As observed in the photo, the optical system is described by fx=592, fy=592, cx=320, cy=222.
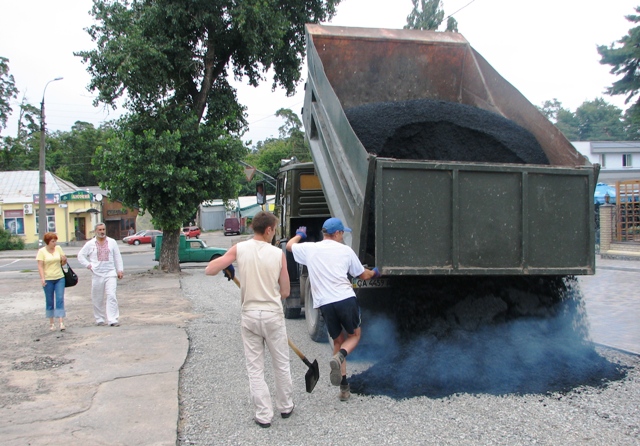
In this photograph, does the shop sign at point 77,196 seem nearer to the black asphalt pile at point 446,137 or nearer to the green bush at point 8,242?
the green bush at point 8,242

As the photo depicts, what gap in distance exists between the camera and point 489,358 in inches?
216

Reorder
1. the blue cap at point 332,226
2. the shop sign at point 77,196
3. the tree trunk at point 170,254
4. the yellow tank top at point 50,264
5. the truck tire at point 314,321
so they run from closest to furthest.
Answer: the blue cap at point 332,226 < the truck tire at point 314,321 < the yellow tank top at point 50,264 < the tree trunk at point 170,254 < the shop sign at point 77,196

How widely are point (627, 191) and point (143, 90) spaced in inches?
619

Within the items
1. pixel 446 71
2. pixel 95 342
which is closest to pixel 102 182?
pixel 95 342

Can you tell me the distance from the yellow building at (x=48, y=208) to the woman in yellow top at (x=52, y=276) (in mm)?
38502

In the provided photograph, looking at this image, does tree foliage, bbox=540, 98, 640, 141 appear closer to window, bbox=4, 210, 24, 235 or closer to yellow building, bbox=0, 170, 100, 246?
yellow building, bbox=0, 170, 100, 246

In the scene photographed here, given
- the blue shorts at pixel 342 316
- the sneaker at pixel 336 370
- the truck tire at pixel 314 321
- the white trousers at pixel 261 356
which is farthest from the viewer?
the truck tire at pixel 314 321

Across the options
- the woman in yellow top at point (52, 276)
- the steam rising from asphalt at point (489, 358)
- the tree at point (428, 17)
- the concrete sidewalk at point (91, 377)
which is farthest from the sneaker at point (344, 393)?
the tree at point (428, 17)

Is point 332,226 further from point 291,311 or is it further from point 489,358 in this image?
point 291,311

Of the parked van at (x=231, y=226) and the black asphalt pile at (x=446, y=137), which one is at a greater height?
the black asphalt pile at (x=446, y=137)

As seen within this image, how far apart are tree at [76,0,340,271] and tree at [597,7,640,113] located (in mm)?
12110

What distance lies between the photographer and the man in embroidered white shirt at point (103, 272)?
8703 mm

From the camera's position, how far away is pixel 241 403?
4.95 meters

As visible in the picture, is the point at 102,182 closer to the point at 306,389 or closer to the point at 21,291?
the point at 21,291
